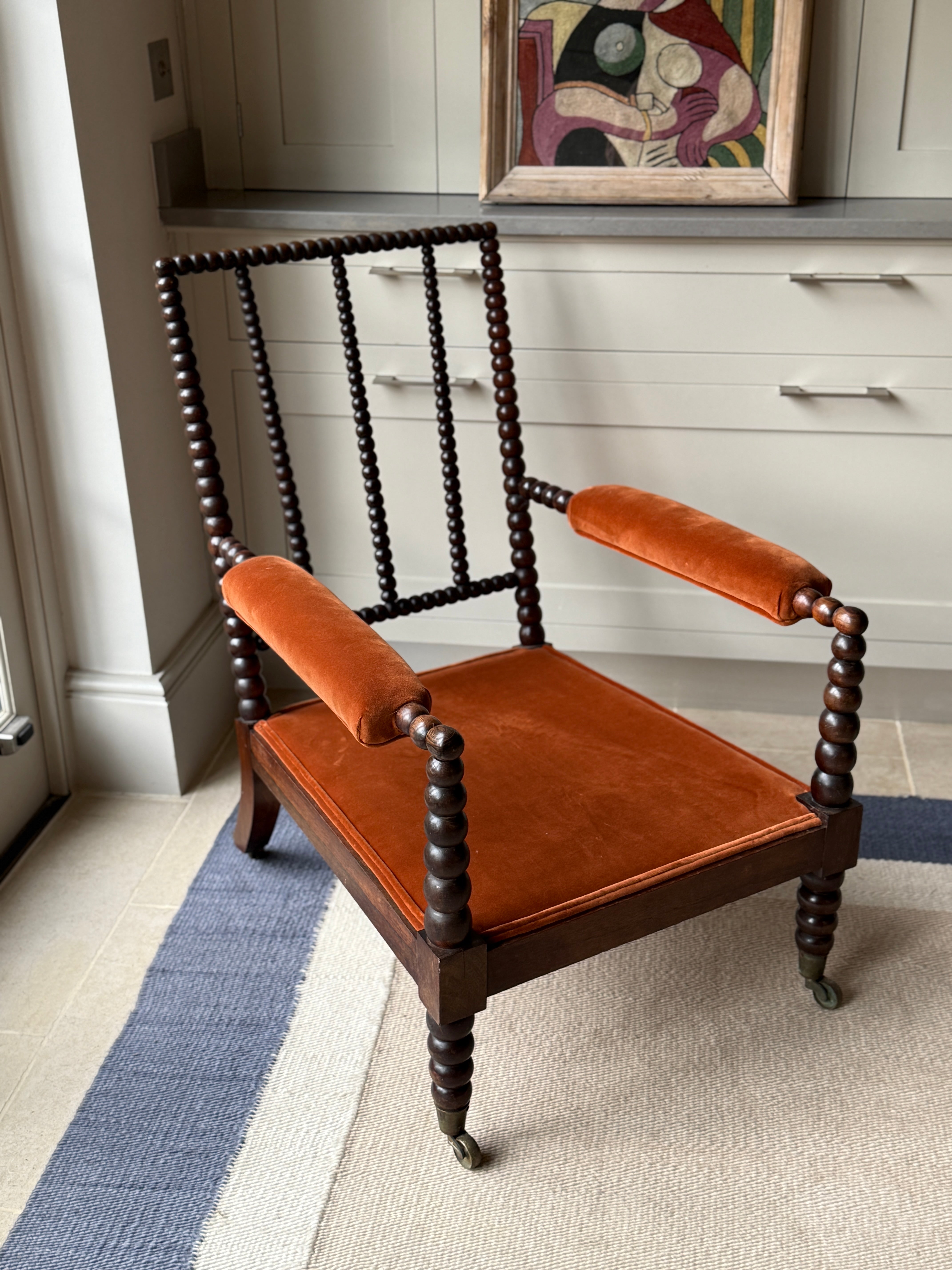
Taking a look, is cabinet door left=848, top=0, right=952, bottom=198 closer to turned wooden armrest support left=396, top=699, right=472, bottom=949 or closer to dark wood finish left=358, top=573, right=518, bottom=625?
dark wood finish left=358, top=573, right=518, bottom=625

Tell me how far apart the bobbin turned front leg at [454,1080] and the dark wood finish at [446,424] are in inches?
28.6

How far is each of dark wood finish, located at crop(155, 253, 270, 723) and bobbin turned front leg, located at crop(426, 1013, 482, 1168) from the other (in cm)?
56

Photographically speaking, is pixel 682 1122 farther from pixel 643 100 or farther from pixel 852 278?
pixel 643 100

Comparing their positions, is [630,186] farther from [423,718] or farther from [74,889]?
[74,889]

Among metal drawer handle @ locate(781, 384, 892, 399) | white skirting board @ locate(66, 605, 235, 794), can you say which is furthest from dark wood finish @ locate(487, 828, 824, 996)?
white skirting board @ locate(66, 605, 235, 794)

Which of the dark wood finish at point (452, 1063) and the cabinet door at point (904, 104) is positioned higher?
the cabinet door at point (904, 104)

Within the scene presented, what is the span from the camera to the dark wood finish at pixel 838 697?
130 centimetres

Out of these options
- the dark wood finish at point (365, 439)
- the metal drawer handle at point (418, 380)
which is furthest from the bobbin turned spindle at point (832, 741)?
the metal drawer handle at point (418, 380)

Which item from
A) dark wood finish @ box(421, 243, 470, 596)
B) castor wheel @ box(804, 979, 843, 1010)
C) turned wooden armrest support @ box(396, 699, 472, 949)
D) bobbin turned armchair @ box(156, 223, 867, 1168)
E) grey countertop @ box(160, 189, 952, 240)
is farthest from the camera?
grey countertop @ box(160, 189, 952, 240)

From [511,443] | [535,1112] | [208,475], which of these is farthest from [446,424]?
[535,1112]

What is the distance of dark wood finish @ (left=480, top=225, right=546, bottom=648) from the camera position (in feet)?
5.64

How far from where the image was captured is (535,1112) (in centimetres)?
143

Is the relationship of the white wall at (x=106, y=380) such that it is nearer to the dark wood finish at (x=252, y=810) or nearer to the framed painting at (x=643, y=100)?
the dark wood finish at (x=252, y=810)

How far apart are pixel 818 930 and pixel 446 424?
2.88 ft
